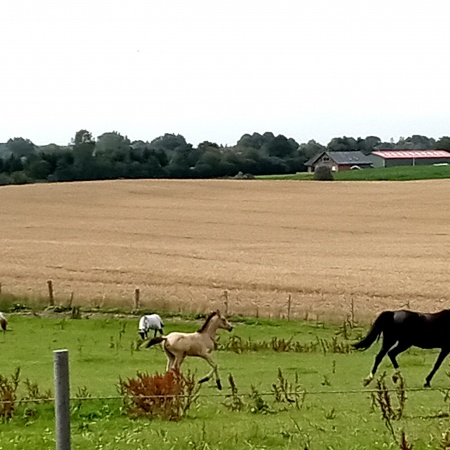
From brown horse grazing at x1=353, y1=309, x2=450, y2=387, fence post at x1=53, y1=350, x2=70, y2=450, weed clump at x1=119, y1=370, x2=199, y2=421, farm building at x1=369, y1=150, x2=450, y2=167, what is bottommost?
brown horse grazing at x1=353, y1=309, x2=450, y2=387

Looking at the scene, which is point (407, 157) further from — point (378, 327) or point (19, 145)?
point (378, 327)

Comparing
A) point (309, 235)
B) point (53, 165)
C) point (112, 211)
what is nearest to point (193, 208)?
point (112, 211)

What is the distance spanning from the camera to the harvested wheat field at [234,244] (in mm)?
36188

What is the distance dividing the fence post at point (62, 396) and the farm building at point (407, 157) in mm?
120515

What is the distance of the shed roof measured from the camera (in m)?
119

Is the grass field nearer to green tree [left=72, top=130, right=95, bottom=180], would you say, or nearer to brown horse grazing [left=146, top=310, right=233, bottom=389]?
brown horse grazing [left=146, top=310, right=233, bottom=389]

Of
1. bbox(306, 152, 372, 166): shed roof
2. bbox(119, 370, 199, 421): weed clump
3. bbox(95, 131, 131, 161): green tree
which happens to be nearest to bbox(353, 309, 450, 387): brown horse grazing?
bbox(119, 370, 199, 421): weed clump

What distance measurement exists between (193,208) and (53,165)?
27.6 metres

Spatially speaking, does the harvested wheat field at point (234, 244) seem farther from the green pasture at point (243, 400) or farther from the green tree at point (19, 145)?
the green tree at point (19, 145)

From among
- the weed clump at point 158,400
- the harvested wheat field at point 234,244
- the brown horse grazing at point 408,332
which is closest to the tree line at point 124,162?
the harvested wheat field at point 234,244

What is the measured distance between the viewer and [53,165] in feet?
316

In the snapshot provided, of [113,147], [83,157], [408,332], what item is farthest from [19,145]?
[408,332]

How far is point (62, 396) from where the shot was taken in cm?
571

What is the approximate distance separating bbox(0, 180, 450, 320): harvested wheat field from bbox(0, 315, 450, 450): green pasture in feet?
29.7
